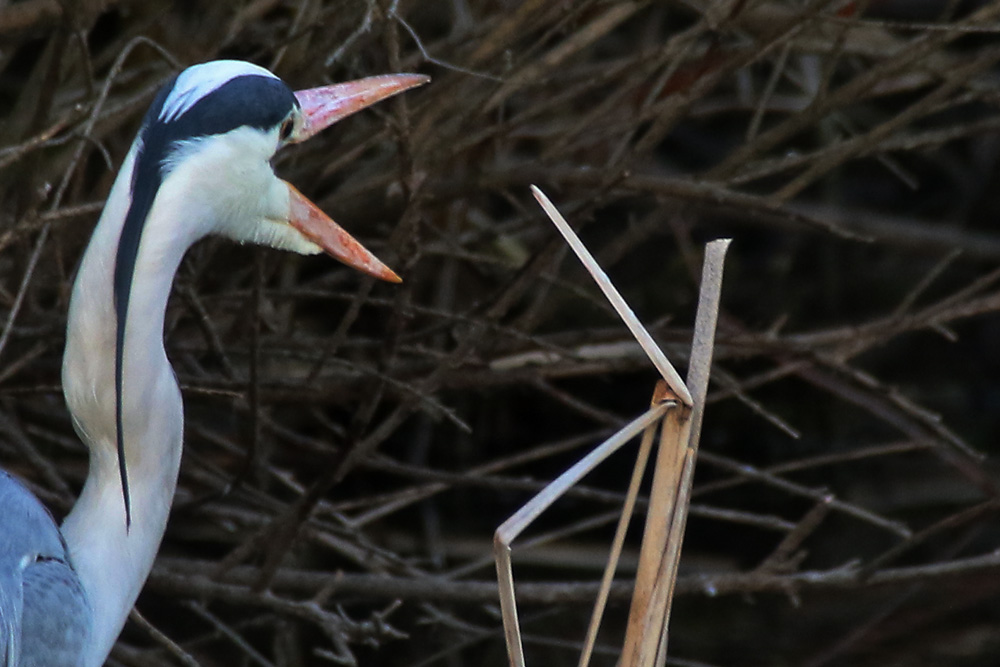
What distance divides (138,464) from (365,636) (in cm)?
72

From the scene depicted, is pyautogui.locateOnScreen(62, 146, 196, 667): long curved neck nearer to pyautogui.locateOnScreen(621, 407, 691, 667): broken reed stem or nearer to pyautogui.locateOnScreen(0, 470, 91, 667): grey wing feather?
pyautogui.locateOnScreen(0, 470, 91, 667): grey wing feather

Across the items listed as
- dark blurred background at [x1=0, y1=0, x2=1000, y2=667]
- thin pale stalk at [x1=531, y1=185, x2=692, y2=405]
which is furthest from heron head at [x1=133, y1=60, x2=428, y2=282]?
thin pale stalk at [x1=531, y1=185, x2=692, y2=405]

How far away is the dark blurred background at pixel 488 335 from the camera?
2080 mm

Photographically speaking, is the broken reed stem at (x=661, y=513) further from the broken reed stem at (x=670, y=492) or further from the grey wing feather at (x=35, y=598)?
the grey wing feather at (x=35, y=598)

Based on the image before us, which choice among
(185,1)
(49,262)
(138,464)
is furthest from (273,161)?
(138,464)

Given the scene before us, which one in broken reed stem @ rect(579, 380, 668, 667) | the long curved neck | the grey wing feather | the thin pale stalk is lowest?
the grey wing feather

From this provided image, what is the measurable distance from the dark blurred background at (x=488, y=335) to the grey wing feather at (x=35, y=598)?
237 millimetres

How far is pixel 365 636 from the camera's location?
2.15 m

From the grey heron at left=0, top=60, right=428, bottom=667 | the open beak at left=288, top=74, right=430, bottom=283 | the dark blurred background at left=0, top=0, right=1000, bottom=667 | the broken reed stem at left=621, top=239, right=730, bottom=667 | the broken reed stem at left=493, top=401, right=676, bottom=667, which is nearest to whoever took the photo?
the broken reed stem at left=493, top=401, right=676, bottom=667

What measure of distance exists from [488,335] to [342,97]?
75 cm

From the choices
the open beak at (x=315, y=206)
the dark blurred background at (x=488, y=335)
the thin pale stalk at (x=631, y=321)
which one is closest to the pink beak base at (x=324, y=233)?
the open beak at (x=315, y=206)

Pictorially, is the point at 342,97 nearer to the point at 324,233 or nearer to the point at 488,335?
the point at 324,233

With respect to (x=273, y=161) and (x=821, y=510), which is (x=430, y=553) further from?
(x=821, y=510)

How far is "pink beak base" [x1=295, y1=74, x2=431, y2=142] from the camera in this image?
1.64 metres
